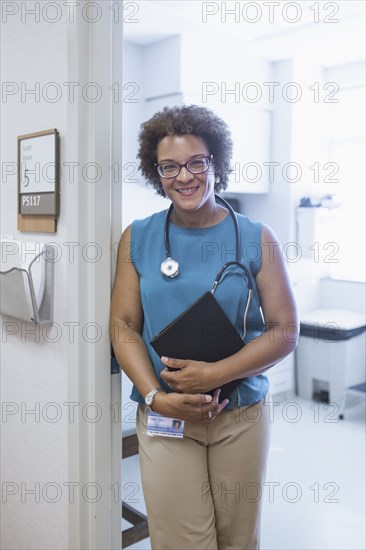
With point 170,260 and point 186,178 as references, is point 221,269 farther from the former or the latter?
point 186,178

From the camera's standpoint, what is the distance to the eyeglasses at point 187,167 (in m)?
1.35

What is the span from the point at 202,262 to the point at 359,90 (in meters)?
3.37

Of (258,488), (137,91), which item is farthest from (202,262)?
(137,91)

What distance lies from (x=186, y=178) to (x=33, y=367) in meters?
0.76

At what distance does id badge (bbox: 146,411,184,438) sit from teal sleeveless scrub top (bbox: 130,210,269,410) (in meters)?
0.07

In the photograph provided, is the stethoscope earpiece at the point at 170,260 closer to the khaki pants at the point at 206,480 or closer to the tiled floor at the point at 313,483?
the khaki pants at the point at 206,480

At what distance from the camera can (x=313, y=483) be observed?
2891 millimetres

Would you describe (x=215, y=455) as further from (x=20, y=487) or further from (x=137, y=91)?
(x=137, y=91)

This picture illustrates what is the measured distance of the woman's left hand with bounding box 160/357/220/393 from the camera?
1.31 m

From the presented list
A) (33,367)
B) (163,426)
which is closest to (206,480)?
(163,426)

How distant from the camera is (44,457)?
1.64m

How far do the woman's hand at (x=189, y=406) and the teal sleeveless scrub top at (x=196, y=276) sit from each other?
2.7 inches

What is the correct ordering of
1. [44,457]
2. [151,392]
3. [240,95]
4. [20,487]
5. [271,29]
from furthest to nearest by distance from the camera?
[240,95], [271,29], [20,487], [44,457], [151,392]

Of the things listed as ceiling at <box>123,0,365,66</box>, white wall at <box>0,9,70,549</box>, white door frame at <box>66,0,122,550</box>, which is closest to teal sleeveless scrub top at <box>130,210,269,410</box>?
white door frame at <box>66,0,122,550</box>
